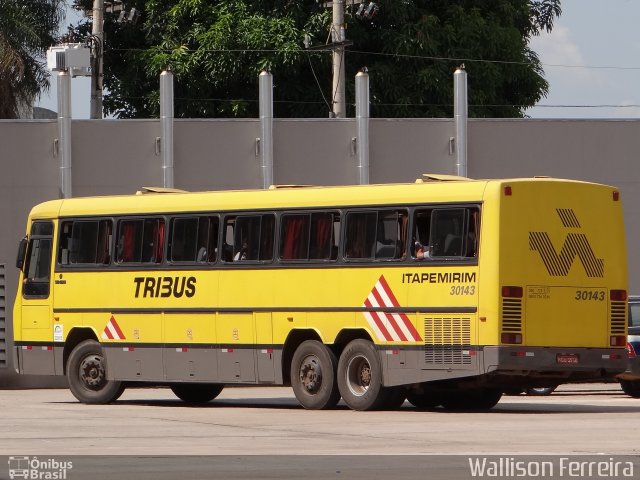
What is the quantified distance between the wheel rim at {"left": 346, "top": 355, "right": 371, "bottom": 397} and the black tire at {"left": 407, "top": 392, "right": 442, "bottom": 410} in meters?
1.58

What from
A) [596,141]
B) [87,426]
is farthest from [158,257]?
[596,141]

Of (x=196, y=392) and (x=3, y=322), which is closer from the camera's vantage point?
(x=196, y=392)

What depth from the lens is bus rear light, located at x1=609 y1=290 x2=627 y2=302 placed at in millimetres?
23750

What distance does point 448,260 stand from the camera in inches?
907

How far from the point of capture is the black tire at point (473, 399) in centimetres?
2492

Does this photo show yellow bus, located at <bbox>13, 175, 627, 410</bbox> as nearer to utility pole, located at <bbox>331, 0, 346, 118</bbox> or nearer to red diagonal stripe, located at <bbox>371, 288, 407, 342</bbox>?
red diagonal stripe, located at <bbox>371, 288, 407, 342</bbox>

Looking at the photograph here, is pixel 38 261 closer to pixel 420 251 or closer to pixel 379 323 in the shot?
pixel 379 323

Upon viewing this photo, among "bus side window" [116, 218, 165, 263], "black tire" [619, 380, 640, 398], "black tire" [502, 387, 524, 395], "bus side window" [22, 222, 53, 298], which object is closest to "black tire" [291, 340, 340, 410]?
"black tire" [502, 387, 524, 395]

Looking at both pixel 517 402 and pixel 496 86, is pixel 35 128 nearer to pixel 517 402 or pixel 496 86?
pixel 517 402

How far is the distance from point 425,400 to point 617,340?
3.24 metres

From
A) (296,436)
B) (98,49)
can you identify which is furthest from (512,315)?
(98,49)

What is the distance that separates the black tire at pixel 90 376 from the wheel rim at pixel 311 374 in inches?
147

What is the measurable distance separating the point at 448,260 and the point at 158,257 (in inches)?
205

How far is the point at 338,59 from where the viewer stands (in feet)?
145
